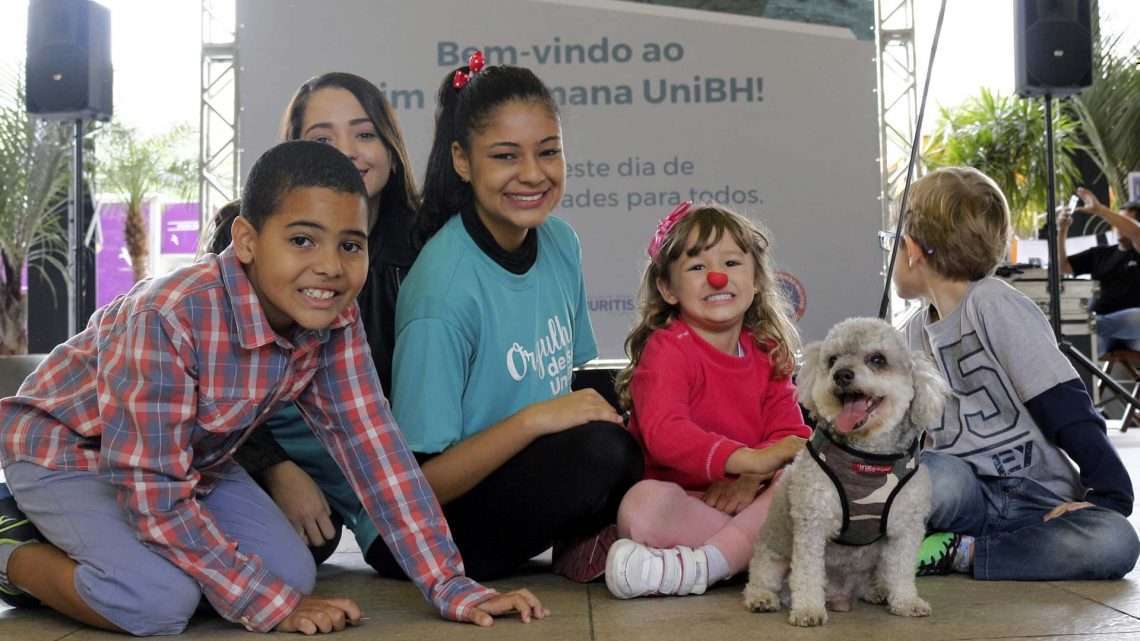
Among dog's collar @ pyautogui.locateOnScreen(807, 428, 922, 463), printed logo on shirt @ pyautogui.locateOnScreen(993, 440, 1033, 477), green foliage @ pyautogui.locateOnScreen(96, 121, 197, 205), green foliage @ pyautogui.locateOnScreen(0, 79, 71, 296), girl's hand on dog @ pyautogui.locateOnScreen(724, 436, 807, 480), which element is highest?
green foliage @ pyautogui.locateOnScreen(96, 121, 197, 205)

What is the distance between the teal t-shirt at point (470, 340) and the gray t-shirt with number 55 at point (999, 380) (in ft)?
2.31

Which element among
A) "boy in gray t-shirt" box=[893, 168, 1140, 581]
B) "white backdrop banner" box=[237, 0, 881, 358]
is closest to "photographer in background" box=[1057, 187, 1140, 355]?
"white backdrop banner" box=[237, 0, 881, 358]

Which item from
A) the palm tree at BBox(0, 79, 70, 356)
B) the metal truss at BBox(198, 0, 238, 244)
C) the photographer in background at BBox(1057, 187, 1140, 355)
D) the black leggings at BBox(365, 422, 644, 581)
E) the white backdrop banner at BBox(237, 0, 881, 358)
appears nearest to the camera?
the black leggings at BBox(365, 422, 644, 581)

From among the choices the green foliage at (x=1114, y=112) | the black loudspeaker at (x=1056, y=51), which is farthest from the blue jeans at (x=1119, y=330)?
the green foliage at (x=1114, y=112)

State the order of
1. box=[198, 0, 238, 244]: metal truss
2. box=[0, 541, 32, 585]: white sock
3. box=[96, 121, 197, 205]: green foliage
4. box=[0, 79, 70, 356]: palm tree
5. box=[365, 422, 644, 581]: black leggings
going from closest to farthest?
box=[0, 541, 32, 585]: white sock, box=[365, 422, 644, 581]: black leggings, box=[198, 0, 238, 244]: metal truss, box=[0, 79, 70, 356]: palm tree, box=[96, 121, 197, 205]: green foliage

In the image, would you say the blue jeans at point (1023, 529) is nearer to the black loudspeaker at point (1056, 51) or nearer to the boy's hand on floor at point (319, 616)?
the boy's hand on floor at point (319, 616)

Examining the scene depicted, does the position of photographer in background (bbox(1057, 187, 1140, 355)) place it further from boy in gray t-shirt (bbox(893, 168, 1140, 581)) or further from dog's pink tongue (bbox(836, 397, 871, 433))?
dog's pink tongue (bbox(836, 397, 871, 433))

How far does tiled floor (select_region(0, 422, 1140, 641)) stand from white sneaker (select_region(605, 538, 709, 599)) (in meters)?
0.02

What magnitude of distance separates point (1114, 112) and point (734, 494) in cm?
746

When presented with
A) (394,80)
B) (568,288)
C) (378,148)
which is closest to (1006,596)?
(568,288)

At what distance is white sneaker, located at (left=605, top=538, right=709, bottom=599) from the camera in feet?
5.92

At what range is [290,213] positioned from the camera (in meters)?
1.61

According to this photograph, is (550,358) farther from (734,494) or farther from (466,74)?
(466,74)

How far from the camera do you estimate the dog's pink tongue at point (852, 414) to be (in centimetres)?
163
